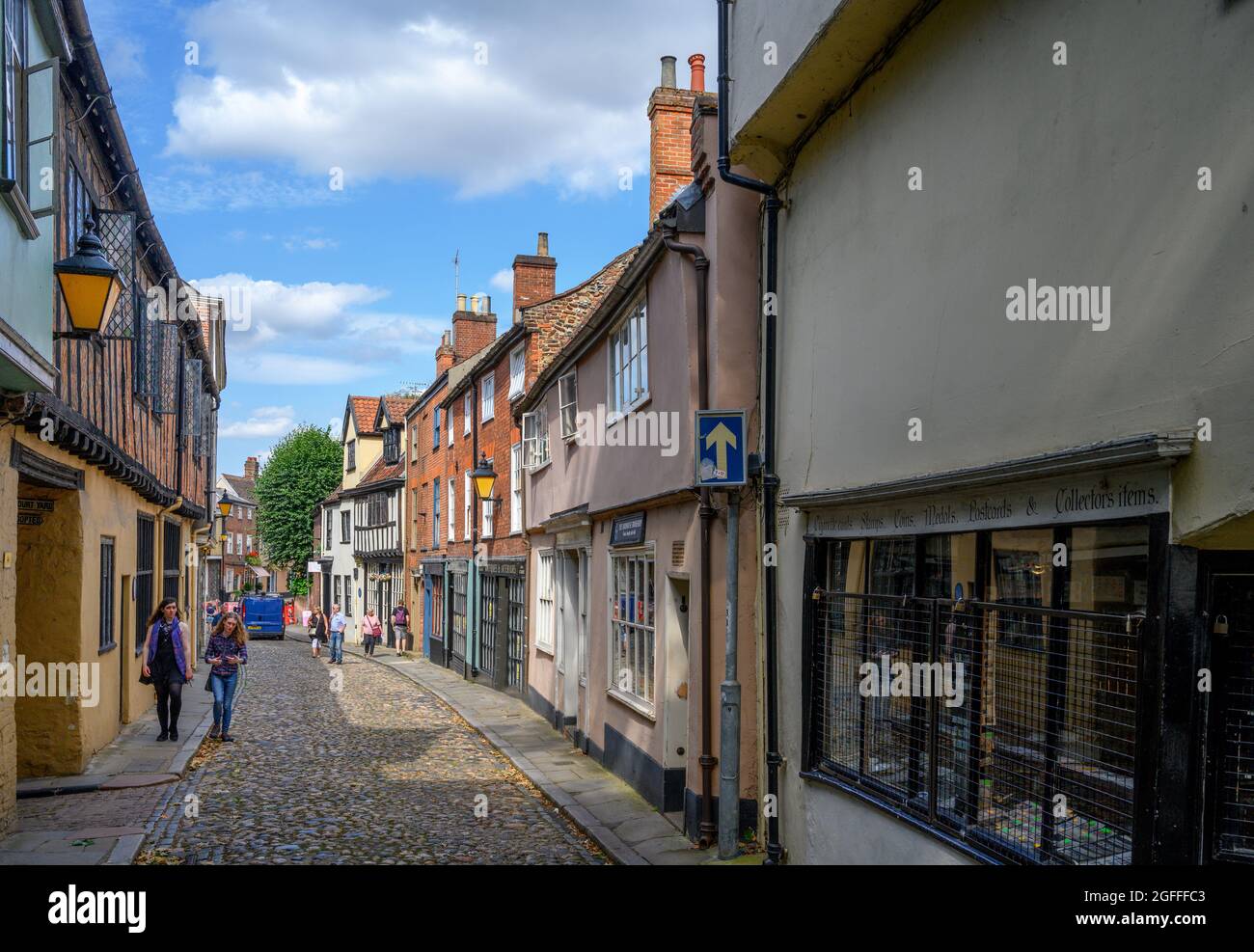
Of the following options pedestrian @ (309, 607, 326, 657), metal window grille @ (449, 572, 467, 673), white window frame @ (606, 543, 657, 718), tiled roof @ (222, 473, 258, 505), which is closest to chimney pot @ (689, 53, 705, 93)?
white window frame @ (606, 543, 657, 718)

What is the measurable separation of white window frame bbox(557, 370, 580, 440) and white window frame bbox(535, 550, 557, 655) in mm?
2402

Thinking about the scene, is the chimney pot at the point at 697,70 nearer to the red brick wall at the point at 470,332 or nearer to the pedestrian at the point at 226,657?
the pedestrian at the point at 226,657

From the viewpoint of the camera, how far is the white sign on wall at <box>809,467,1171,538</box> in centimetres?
423

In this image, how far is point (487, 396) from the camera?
27.0m

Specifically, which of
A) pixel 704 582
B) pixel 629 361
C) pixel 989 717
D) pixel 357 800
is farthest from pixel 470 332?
pixel 989 717

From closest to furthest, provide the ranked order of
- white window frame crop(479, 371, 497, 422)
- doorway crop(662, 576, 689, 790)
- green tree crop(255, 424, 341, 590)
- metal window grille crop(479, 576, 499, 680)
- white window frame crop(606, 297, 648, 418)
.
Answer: doorway crop(662, 576, 689, 790) < white window frame crop(606, 297, 648, 418) < metal window grille crop(479, 576, 499, 680) < white window frame crop(479, 371, 497, 422) < green tree crop(255, 424, 341, 590)

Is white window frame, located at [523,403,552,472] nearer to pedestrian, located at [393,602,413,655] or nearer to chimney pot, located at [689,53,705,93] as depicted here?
chimney pot, located at [689,53,705,93]

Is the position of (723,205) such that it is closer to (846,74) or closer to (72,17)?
(846,74)

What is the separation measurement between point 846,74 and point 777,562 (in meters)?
3.73

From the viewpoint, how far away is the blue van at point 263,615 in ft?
150

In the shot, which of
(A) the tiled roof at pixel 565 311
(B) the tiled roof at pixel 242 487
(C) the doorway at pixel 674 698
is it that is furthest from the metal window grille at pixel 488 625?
(B) the tiled roof at pixel 242 487

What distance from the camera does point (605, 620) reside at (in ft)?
46.1

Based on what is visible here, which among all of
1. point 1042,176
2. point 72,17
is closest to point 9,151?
point 72,17

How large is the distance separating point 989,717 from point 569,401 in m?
12.1
